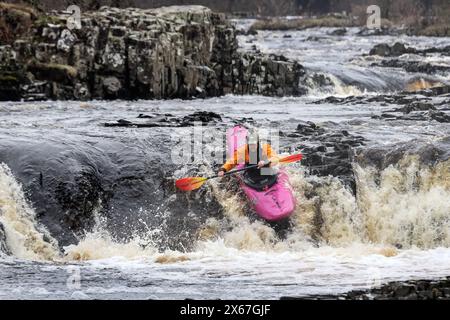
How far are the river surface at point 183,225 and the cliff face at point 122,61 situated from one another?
17.7ft

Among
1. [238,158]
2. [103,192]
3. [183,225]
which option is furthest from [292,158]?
[103,192]

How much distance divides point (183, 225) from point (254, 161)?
1506 millimetres

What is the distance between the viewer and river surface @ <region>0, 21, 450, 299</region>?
31.6 feet

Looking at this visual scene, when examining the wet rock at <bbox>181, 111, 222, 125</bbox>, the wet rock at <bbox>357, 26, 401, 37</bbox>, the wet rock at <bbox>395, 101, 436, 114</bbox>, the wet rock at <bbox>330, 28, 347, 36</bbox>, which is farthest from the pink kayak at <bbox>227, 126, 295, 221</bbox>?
the wet rock at <bbox>357, 26, 401, 37</bbox>

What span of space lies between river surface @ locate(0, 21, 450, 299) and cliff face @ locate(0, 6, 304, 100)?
17.7ft

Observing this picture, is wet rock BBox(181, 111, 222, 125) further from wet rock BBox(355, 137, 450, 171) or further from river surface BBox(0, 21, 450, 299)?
wet rock BBox(355, 137, 450, 171)

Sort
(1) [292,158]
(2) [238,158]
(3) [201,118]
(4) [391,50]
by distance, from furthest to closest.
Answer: (4) [391,50] → (3) [201,118] → (1) [292,158] → (2) [238,158]

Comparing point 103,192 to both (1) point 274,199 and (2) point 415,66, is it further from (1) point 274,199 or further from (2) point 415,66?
(2) point 415,66

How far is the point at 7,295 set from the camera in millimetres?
8961

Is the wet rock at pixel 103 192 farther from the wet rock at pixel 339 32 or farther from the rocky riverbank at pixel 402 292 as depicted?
the wet rock at pixel 339 32

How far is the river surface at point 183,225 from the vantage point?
9.64 m

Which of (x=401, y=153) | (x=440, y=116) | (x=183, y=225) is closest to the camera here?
(x=183, y=225)

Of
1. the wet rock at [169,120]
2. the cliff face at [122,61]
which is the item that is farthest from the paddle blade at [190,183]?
the cliff face at [122,61]

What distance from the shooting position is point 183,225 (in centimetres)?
1245
